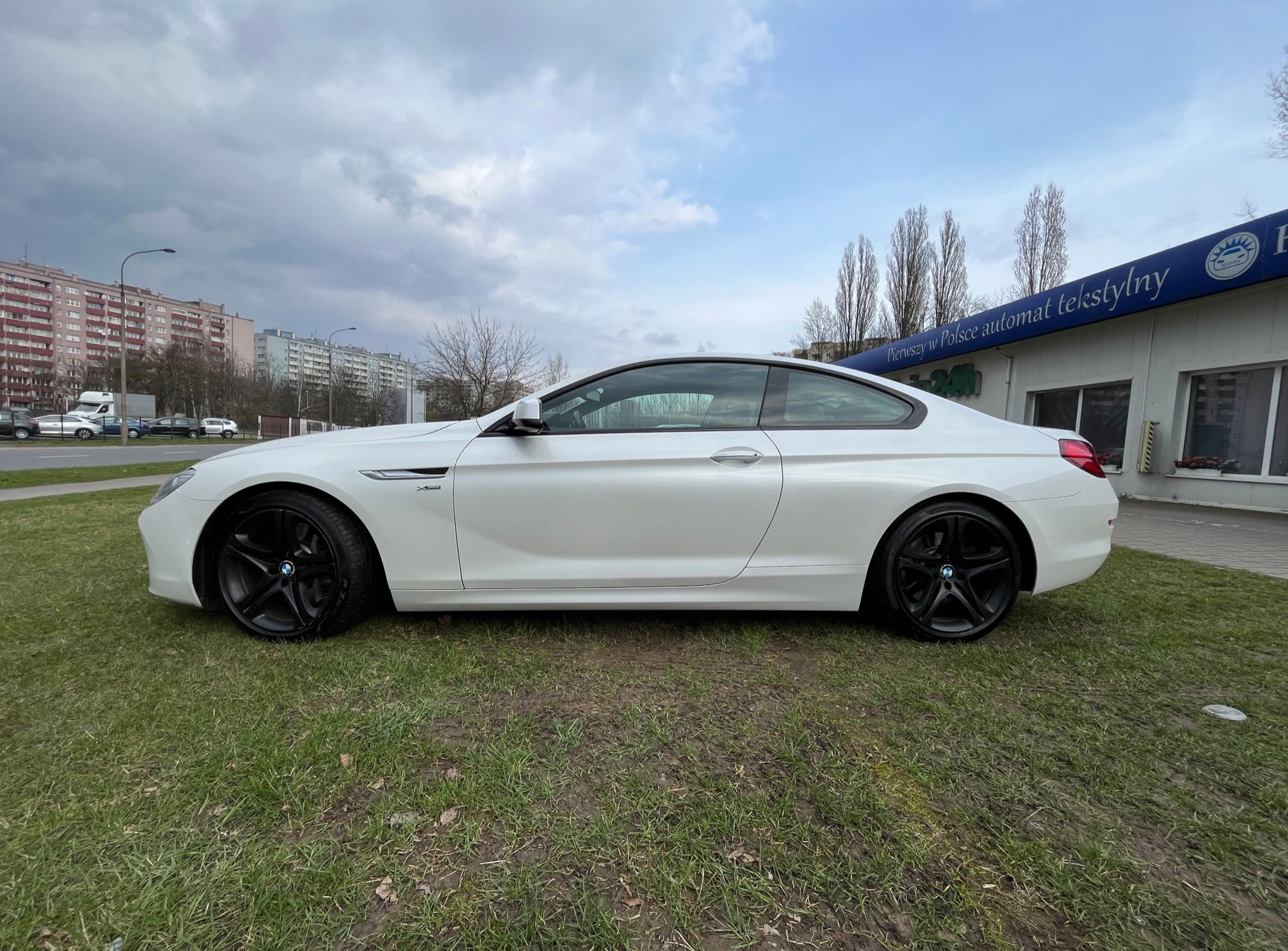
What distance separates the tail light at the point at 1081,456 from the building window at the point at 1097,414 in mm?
8112

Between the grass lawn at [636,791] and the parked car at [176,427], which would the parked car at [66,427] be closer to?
the parked car at [176,427]

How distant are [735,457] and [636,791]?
1.45 meters

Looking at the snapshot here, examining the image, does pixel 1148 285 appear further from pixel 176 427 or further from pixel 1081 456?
pixel 176 427

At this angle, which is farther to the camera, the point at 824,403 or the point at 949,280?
the point at 949,280

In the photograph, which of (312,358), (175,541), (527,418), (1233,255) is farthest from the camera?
(312,358)

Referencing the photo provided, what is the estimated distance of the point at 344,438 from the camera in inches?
109

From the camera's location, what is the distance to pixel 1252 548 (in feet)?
16.9

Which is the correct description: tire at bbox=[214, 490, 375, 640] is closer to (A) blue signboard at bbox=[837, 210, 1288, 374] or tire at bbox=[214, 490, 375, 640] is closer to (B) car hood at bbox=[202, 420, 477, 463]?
(B) car hood at bbox=[202, 420, 477, 463]

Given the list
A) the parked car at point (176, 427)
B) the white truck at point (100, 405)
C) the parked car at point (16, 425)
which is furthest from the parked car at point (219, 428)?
the parked car at point (16, 425)

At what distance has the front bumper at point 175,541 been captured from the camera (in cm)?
260

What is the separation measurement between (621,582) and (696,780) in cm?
107

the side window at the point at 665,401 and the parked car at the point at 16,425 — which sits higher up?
the side window at the point at 665,401

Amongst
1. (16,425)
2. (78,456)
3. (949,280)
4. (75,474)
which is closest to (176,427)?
(16,425)

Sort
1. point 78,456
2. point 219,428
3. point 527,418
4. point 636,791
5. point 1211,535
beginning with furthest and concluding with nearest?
point 219,428
point 78,456
point 1211,535
point 527,418
point 636,791
